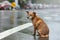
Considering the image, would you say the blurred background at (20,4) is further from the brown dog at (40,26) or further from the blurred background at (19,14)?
the brown dog at (40,26)

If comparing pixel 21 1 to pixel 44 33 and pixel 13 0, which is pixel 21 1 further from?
pixel 44 33

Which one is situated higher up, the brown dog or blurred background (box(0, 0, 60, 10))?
the brown dog

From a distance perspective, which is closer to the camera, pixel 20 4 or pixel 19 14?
pixel 19 14

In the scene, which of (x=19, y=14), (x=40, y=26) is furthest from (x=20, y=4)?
(x=40, y=26)

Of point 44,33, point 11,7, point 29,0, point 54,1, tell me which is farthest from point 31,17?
point 54,1

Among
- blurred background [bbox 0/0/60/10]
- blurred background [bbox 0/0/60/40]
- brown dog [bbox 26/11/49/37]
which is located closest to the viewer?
brown dog [bbox 26/11/49/37]

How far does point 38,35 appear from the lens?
10617 mm

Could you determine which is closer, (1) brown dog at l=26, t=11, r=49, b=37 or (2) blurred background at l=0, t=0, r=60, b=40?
(1) brown dog at l=26, t=11, r=49, b=37

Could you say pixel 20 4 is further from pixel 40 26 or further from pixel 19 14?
pixel 40 26

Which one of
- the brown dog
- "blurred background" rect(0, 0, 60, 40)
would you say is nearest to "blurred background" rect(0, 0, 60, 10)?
"blurred background" rect(0, 0, 60, 40)

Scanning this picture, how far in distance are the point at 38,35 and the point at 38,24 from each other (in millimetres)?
553

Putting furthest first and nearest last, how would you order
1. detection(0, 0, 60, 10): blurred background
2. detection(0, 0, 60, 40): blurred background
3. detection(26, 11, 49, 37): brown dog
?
detection(0, 0, 60, 10): blurred background
detection(0, 0, 60, 40): blurred background
detection(26, 11, 49, 37): brown dog

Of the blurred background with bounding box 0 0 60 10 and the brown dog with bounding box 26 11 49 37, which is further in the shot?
the blurred background with bounding box 0 0 60 10

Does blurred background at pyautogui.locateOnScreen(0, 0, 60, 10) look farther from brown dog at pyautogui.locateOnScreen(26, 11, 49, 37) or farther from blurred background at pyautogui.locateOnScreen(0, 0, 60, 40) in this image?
brown dog at pyautogui.locateOnScreen(26, 11, 49, 37)
